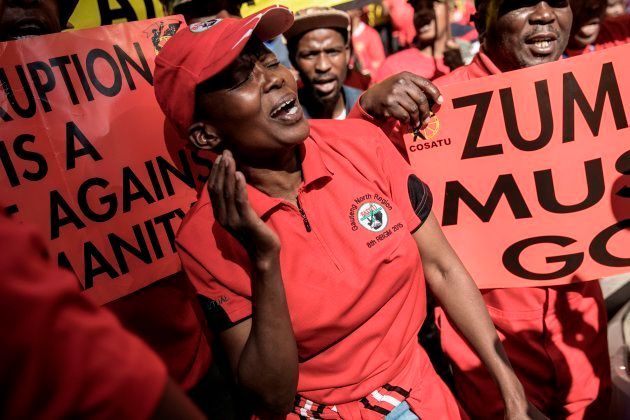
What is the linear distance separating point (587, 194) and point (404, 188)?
78 cm

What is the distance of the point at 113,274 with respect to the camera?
6.08 feet

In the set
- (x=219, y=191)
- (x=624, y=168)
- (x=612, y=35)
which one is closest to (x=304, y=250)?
(x=219, y=191)

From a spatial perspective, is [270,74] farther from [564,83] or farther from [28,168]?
[564,83]

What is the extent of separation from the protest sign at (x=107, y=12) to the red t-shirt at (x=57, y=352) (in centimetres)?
179

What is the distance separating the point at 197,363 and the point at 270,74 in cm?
122

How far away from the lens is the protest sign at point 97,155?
5.60ft

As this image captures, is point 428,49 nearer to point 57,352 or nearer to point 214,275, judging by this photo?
point 214,275

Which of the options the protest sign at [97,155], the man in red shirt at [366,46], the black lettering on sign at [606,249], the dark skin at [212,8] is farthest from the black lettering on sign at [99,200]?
the man in red shirt at [366,46]

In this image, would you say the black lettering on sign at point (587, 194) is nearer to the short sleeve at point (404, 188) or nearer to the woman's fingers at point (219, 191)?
the short sleeve at point (404, 188)

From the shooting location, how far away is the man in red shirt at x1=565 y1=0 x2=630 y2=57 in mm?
3160

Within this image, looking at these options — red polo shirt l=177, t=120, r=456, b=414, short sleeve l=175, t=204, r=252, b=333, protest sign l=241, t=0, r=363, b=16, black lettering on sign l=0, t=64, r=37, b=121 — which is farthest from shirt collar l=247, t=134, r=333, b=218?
protest sign l=241, t=0, r=363, b=16

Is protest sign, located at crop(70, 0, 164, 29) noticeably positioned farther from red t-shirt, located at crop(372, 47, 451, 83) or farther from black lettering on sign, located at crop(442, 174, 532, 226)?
red t-shirt, located at crop(372, 47, 451, 83)

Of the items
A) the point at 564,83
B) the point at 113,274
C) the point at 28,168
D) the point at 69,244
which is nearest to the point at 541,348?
the point at 564,83

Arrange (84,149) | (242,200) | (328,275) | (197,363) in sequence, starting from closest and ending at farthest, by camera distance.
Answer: (242,200) < (328,275) < (84,149) < (197,363)
